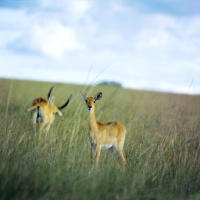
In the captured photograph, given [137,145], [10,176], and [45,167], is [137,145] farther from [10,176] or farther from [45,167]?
[10,176]

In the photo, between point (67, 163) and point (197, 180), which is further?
point (197, 180)

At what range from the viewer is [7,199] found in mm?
3682

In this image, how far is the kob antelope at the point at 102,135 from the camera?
5.87 m

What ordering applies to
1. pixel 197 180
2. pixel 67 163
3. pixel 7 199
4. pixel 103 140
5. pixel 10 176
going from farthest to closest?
1. pixel 103 140
2. pixel 197 180
3. pixel 67 163
4. pixel 10 176
5. pixel 7 199

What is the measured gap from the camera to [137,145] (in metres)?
6.13

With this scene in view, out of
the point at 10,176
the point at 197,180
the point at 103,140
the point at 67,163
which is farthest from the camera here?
the point at 103,140

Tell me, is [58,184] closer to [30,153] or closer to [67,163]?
[67,163]

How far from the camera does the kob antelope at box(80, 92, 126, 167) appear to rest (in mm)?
5871

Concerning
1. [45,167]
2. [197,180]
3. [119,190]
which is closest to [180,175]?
[197,180]

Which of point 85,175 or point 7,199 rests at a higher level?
point 85,175

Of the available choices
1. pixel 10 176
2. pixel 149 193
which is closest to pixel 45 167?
pixel 10 176

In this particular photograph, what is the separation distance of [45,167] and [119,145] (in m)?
2.05

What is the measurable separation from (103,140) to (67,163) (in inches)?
66.0

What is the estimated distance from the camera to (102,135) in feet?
20.0
